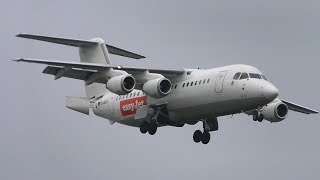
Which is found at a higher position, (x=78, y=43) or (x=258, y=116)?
(x=78, y=43)

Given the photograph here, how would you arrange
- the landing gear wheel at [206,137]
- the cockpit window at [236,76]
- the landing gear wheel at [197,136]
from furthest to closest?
the landing gear wheel at [197,136] < the landing gear wheel at [206,137] < the cockpit window at [236,76]

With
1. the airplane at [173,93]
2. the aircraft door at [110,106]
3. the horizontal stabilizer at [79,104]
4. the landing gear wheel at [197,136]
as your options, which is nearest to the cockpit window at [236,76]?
the airplane at [173,93]

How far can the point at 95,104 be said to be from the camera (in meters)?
55.5

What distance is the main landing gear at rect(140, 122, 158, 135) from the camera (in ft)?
170

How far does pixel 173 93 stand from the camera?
51.3 metres

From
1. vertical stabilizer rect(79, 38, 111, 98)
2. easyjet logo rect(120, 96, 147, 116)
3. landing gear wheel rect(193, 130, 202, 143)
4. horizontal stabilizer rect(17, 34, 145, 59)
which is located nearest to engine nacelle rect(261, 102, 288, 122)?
landing gear wheel rect(193, 130, 202, 143)

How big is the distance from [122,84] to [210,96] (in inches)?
148

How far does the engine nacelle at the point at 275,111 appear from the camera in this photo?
52219 millimetres

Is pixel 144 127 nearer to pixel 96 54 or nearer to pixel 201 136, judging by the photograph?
pixel 201 136

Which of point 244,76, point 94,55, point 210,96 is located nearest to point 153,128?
point 210,96

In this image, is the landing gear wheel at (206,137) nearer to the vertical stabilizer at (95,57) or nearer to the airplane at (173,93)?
the airplane at (173,93)

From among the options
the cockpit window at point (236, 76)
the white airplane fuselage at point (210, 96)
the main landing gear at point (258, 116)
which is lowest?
the main landing gear at point (258, 116)

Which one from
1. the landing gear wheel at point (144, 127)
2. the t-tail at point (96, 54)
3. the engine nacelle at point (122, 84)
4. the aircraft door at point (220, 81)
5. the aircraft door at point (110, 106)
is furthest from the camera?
the t-tail at point (96, 54)

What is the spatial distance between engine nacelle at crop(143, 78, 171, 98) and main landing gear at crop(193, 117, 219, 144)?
327 cm
